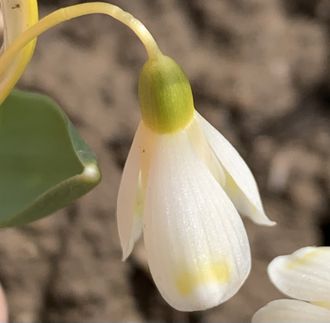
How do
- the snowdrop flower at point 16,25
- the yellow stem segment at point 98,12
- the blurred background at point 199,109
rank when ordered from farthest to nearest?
the blurred background at point 199,109 → the snowdrop flower at point 16,25 → the yellow stem segment at point 98,12

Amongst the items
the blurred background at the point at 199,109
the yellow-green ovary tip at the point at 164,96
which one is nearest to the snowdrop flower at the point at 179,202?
the yellow-green ovary tip at the point at 164,96

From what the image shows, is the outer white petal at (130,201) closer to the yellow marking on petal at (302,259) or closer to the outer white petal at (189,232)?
the outer white petal at (189,232)

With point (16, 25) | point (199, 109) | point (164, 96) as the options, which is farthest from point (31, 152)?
point (199, 109)

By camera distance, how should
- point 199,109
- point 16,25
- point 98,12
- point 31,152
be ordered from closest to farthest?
point 98,12, point 16,25, point 31,152, point 199,109

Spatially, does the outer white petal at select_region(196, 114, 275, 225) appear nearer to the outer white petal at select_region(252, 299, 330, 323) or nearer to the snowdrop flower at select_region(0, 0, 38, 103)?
the outer white petal at select_region(252, 299, 330, 323)

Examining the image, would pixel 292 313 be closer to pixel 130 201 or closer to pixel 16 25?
pixel 130 201

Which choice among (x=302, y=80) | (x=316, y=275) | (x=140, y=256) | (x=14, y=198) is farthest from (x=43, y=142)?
(x=302, y=80)

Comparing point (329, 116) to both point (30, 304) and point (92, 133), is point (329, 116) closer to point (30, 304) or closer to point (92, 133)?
point (92, 133)

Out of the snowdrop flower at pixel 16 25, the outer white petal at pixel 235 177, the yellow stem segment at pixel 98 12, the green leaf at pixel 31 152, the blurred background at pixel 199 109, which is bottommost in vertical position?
the blurred background at pixel 199 109

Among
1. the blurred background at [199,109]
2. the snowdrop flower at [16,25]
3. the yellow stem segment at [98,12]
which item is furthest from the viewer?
the blurred background at [199,109]
